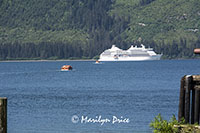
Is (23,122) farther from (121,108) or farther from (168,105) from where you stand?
(168,105)

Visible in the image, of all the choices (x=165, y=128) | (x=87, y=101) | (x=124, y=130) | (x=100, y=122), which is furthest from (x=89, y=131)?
(x=87, y=101)

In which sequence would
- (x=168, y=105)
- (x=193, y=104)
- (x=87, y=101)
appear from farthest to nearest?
(x=87, y=101)
(x=168, y=105)
(x=193, y=104)

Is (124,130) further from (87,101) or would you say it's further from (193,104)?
(87,101)

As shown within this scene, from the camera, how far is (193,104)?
1791 cm

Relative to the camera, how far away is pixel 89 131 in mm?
32781

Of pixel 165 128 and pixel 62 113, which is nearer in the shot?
pixel 165 128

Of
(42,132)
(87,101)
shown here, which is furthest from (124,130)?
(87,101)

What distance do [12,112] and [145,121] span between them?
11.9m

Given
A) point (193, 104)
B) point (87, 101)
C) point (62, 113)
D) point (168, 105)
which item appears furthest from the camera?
point (87, 101)

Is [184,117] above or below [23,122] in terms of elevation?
above

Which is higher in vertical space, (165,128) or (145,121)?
(165,128)

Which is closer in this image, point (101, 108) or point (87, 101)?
point (101, 108)

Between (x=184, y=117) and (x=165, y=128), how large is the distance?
67 cm

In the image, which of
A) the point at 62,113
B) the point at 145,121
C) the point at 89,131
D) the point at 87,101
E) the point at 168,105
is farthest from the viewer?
the point at 87,101
